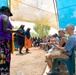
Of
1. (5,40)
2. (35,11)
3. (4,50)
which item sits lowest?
(4,50)

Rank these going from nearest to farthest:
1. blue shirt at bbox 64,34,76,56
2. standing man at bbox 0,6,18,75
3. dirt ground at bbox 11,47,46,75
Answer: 1. standing man at bbox 0,6,18,75
2. blue shirt at bbox 64,34,76,56
3. dirt ground at bbox 11,47,46,75

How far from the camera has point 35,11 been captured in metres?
6.02

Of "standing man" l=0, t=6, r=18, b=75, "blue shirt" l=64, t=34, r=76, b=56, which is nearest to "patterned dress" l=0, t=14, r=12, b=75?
"standing man" l=0, t=6, r=18, b=75

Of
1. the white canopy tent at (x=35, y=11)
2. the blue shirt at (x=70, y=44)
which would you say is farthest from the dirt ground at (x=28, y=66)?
the blue shirt at (x=70, y=44)

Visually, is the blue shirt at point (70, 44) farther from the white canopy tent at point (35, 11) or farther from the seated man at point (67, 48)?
the white canopy tent at point (35, 11)

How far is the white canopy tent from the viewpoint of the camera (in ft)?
19.5

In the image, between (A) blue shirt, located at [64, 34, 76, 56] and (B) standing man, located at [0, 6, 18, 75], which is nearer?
(B) standing man, located at [0, 6, 18, 75]

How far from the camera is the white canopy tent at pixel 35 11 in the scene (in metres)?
5.95

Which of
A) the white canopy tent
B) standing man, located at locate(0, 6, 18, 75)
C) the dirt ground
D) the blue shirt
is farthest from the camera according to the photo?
the dirt ground

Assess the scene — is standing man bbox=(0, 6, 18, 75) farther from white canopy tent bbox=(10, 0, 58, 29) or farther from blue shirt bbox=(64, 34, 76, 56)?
Result: white canopy tent bbox=(10, 0, 58, 29)

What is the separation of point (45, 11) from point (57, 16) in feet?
1.47

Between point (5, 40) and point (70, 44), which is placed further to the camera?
point (70, 44)

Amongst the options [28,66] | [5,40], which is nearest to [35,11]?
[5,40]

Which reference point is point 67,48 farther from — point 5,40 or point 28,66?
point 28,66
